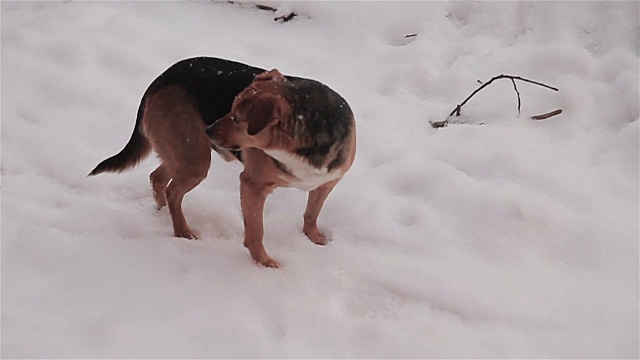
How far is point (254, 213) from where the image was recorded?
288cm

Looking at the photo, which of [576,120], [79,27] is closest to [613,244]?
[576,120]

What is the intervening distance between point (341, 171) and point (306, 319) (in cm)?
70

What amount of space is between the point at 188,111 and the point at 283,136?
61 centimetres

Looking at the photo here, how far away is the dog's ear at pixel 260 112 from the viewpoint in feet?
8.01

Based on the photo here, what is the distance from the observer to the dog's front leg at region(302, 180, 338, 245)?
3.10 m

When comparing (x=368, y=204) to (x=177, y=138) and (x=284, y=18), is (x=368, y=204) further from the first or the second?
(x=284, y=18)

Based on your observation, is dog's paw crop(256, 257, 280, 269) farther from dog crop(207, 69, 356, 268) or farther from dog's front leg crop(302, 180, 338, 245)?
dog's front leg crop(302, 180, 338, 245)

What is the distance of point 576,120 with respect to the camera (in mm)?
3867

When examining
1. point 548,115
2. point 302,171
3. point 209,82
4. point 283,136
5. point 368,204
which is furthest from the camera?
point 548,115

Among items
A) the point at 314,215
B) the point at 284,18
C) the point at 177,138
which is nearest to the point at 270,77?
the point at 177,138

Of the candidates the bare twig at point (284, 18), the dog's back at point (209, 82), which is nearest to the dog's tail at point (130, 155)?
the dog's back at point (209, 82)

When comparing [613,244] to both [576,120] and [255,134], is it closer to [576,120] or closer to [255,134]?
[576,120]

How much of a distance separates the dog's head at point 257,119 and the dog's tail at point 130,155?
0.65 metres

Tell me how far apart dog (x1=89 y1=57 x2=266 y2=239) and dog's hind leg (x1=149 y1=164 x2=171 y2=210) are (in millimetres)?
173
